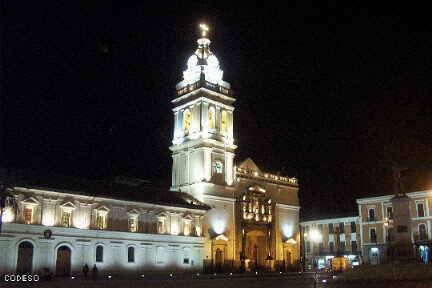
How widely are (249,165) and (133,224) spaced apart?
22.1 metres

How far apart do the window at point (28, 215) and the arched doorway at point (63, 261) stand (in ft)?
12.7

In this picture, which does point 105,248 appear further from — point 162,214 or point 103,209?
point 162,214

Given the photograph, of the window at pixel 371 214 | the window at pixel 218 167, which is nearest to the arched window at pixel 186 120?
the window at pixel 218 167

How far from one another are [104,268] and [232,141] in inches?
1034

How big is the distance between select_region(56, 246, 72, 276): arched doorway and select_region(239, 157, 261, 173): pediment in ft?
92.8

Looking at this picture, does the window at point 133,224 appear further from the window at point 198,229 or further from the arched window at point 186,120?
the arched window at point 186,120

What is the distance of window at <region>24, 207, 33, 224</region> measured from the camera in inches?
1718

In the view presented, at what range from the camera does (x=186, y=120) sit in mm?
67250

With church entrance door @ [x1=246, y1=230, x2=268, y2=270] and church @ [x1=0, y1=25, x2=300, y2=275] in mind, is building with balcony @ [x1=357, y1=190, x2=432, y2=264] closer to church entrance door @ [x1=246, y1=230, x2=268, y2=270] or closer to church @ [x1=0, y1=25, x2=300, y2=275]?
church @ [x1=0, y1=25, x2=300, y2=275]

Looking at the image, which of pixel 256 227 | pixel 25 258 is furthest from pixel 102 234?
pixel 256 227

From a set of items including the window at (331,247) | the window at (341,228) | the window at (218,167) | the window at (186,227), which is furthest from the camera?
the window at (331,247)

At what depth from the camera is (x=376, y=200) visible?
74.9m

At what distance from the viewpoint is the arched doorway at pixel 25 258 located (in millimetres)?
42406


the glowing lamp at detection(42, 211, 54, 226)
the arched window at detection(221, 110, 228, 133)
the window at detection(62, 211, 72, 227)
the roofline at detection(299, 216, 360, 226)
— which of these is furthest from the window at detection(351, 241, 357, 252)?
the glowing lamp at detection(42, 211, 54, 226)
